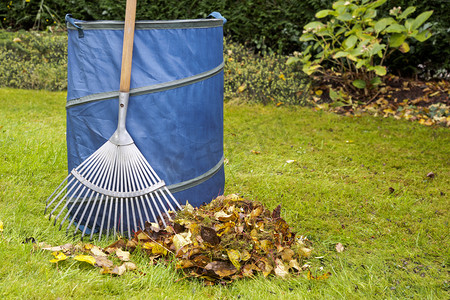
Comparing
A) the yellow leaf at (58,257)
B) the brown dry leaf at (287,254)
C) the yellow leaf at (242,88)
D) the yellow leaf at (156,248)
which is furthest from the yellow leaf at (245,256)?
the yellow leaf at (242,88)

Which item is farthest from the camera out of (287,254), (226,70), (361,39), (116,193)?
(226,70)

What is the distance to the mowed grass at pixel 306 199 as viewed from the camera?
2078 millimetres

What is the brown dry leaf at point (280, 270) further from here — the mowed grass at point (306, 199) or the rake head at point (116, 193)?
the rake head at point (116, 193)

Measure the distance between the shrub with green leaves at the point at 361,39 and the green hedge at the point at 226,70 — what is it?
30cm

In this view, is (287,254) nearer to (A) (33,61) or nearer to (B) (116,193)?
(B) (116,193)

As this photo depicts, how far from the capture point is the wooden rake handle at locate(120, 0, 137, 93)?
7.36 feet

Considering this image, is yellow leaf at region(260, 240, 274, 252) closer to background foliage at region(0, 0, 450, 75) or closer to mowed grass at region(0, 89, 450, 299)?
mowed grass at region(0, 89, 450, 299)

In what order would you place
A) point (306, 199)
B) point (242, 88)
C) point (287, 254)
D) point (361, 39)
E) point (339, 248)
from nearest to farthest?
point (287, 254) → point (339, 248) → point (306, 199) → point (361, 39) → point (242, 88)

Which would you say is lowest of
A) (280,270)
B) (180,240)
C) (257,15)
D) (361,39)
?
(280,270)

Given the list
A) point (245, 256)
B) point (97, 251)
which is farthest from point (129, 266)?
point (245, 256)

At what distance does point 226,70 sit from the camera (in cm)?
623

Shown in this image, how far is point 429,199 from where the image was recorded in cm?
325

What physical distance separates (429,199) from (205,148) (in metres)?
1.69

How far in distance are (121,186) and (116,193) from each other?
48mm
